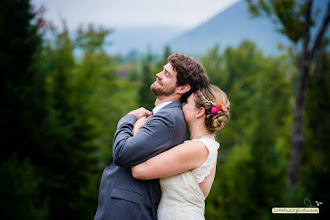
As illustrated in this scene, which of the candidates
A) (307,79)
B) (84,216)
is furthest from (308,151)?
(84,216)

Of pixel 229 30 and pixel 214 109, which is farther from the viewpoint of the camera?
pixel 229 30

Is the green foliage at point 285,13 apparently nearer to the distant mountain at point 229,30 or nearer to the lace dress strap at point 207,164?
the lace dress strap at point 207,164

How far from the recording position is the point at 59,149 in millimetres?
13867

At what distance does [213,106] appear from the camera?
2701 millimetres

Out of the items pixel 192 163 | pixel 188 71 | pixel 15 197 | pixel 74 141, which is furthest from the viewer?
pixel 74 141

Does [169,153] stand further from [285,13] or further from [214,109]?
[285,13]

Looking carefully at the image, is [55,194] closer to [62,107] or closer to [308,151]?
[62,107]

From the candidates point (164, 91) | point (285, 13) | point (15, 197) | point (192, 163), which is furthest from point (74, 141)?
point (192, 163)

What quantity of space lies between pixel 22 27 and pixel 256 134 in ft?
33.7

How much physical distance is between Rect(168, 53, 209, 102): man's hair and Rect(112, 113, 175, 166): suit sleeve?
44 centimetres

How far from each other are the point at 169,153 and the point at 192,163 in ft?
0.80

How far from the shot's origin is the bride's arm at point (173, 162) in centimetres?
242

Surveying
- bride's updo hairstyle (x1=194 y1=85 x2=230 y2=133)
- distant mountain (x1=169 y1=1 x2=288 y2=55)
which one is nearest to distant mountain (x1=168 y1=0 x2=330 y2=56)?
distant mountain (x1=169 y1=1 x2=288 y2=55)

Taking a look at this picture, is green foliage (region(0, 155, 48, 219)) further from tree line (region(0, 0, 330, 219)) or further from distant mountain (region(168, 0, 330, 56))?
distant mountain (region(168, 0, 330, 56))
